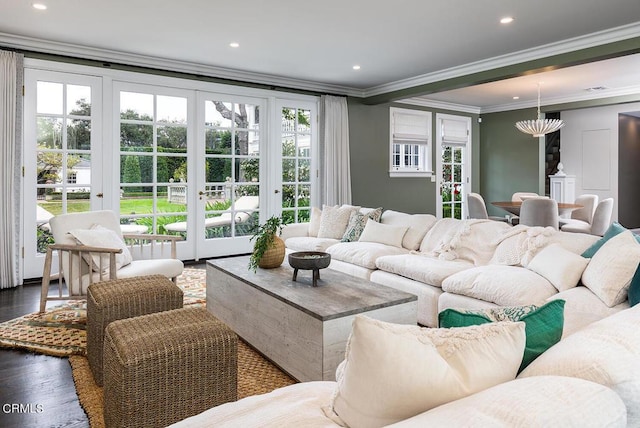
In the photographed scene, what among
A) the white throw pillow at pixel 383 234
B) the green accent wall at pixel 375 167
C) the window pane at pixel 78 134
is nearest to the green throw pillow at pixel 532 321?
the white throw pillow at pixel 383 234

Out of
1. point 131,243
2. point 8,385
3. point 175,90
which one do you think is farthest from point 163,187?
point 8,385

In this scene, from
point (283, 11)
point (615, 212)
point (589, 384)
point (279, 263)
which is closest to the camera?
point (589, 384)

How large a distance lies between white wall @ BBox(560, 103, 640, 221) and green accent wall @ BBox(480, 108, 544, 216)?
40.4 inches

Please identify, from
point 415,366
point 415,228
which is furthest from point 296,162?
point 415,366

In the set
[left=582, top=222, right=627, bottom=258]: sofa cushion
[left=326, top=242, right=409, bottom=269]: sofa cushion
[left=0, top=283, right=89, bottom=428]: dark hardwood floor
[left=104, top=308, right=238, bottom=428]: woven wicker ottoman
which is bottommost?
[left=0, top=283, right=89, bottom=428]: dark hardwood floor

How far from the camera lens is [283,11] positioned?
12.6 feet

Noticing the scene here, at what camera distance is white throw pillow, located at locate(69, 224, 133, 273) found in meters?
3.34

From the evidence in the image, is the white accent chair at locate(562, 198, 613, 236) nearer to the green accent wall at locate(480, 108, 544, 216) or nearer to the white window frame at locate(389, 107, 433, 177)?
the green accent wall at locate(480, 108, 544, 216)

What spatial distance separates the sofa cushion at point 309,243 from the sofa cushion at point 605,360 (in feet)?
11.2

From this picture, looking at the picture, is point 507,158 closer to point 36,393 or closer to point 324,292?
point 324,292

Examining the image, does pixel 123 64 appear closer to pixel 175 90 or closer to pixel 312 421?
pixel 175 90

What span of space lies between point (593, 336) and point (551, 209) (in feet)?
14.5

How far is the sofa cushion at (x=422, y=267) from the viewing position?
3.19m

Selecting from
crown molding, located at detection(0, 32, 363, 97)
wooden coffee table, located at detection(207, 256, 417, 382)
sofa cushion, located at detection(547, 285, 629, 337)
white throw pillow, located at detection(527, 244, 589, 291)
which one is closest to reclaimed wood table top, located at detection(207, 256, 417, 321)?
wooden coffee table, located at detection(207, 256, 417, 382)
